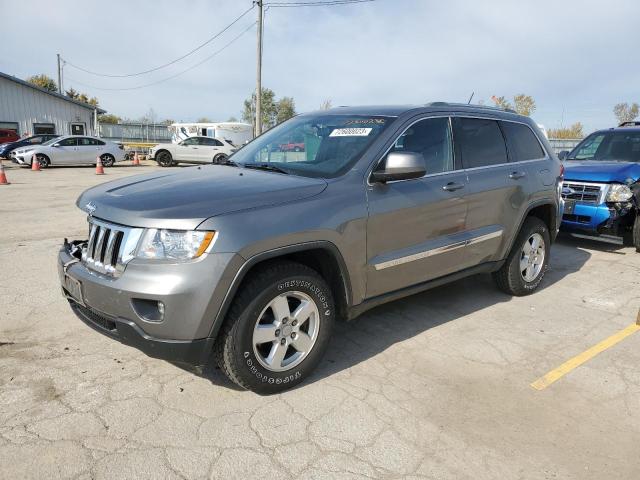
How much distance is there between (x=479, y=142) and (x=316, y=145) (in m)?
1.55

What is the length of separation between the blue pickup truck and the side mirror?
15.6 feet

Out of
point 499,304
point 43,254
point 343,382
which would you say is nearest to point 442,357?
point 343,382

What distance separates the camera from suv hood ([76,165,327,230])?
2725 mm

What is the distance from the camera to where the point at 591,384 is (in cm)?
343

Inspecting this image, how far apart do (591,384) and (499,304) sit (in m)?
1.55

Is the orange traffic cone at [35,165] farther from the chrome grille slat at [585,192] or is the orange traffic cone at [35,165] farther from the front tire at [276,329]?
the front tire at [276,329]

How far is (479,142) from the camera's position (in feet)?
14.7

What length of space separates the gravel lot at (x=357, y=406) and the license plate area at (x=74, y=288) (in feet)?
1.82

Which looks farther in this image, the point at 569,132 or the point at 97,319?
the point at 569,132

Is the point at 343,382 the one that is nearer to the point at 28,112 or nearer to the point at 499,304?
the point at 499,304

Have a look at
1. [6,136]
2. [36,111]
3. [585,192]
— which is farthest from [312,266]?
[36,111]

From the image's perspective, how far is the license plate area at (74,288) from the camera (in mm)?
3016

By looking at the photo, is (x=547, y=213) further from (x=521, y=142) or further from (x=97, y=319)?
(x=97, y=319)

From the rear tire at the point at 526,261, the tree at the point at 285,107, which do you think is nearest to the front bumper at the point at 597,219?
the rear tire at the point at 526,261
